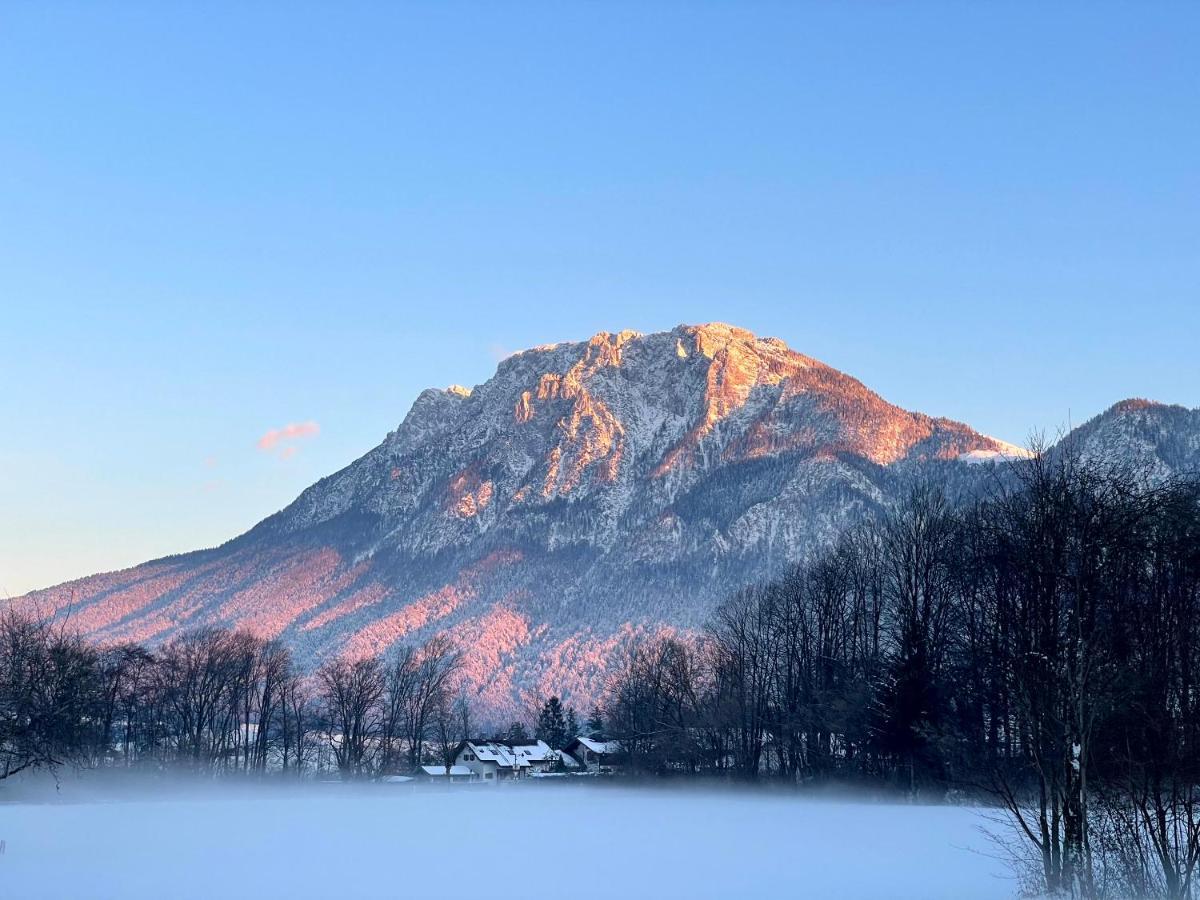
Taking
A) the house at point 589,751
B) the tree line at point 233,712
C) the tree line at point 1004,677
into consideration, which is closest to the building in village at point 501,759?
the house at point 589,751

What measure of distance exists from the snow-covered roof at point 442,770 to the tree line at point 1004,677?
50.5ft

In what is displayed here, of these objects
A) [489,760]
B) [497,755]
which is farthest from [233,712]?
[497,755]

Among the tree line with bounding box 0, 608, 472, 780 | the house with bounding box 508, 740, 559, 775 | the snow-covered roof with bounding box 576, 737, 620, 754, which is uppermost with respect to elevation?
the tree line with bounding box 0, 608, 472, 780

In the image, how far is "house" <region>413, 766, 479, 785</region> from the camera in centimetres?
9407

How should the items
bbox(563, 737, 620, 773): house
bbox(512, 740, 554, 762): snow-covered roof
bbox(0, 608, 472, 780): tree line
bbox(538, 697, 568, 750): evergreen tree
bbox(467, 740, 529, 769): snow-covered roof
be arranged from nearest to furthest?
bbox(0, 608, 472, 780): tree line, bbox(467, 740, 529, 769): snow-covered roof, bbox(563, 737, 620, 773): house, bbox(512, 740, 554, 762): snow-covered roof, bbox(538, 697, 568, 750): evergreen tree

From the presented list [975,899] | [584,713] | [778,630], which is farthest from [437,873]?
[584,713]

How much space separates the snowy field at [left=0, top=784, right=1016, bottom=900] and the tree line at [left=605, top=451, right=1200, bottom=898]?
2.81m

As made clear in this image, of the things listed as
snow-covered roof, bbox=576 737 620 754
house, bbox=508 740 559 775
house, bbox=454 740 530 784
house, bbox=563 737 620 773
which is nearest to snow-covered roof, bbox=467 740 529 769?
house, bbox=454 740 530 784

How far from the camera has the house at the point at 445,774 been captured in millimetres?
94069

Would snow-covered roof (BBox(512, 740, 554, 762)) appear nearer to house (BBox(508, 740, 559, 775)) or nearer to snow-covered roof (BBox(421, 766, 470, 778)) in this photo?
house (BBox(508, 740, 559, 775))

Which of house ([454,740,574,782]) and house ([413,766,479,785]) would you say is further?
house ([454,740,574,782])

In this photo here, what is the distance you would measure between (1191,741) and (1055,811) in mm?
2173

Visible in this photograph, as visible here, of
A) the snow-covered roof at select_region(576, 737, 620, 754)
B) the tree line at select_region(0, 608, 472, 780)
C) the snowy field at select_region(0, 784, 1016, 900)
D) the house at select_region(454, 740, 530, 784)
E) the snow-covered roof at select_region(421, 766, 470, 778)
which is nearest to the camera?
the snowy field at select_region(0, 784, 1016, 900)

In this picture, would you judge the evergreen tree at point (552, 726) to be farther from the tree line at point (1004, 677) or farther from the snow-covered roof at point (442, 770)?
the tree line at point (1004, 677)
